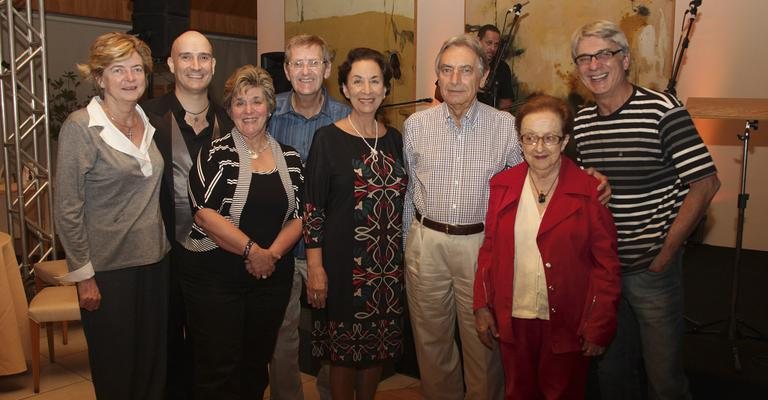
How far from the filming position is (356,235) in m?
2.50

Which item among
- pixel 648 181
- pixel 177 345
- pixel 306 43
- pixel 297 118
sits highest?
pixel 306 43

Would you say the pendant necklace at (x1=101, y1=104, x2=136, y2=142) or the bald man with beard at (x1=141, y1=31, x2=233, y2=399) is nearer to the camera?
the pendant necklace at (x1=101, y1=104, x2=136, y2=142)

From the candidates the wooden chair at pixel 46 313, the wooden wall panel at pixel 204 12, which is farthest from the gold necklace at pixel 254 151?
the wooden wall panel at pixel 204 12

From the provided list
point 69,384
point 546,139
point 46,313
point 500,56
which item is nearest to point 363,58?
point 546,139

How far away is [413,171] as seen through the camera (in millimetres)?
2639

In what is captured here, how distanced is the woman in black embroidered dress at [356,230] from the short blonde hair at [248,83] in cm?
26

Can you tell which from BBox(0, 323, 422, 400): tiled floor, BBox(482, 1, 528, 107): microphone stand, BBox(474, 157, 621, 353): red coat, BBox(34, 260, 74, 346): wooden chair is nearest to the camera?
BBox(474, 157, 621, 353): red coat

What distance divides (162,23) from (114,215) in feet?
7.65

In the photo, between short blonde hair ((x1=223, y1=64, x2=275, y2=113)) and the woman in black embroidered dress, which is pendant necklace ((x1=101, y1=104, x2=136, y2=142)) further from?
the woman in black embroidered dress

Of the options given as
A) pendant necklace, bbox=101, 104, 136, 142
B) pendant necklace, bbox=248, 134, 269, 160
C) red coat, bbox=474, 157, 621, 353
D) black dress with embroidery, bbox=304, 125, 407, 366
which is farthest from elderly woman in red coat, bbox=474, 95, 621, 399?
pendant necklace, bbox=101, 104, 136, 142

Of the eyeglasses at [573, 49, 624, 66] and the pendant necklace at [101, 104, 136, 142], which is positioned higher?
the eyeglasses at [573, 49, 624, 66]

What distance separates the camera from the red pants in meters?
2.26

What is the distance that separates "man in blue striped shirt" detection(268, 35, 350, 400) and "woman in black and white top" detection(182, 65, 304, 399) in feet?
1.13

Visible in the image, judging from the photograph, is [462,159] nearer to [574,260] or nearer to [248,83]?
[574,260]
